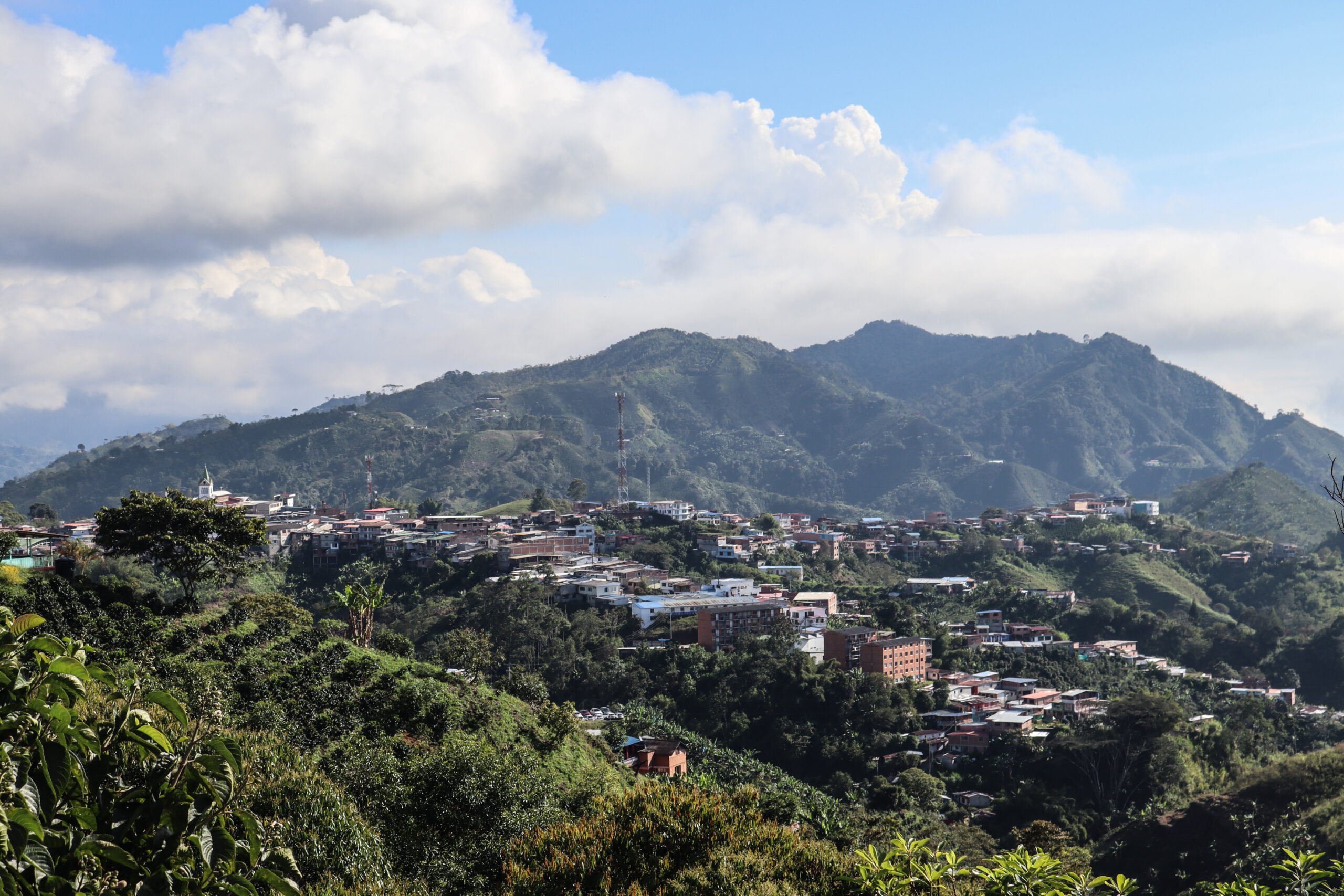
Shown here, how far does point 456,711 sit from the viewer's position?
21.6 meters

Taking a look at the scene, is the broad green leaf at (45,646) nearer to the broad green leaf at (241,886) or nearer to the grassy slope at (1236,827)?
the broad green leaf at (241,886)

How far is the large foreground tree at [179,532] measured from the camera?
2298 cm

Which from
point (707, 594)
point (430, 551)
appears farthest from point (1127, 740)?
point (430, 551)

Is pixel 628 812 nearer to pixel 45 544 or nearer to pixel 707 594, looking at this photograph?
pixel 45 544

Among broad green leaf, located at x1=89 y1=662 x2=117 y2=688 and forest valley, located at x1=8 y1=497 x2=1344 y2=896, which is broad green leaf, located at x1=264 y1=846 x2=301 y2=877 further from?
broad green leaf, located at x1=89 y1=662 x2=117 y2=688

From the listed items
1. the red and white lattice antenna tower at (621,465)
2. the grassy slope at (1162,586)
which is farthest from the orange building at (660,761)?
the grassy slope at (1162,586)

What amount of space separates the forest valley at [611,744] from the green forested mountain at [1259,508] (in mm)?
27459

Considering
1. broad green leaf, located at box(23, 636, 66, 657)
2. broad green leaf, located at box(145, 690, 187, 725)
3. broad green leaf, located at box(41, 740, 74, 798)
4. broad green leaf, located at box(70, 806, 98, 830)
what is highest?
broad green leaf, located at box(23, 636, 66, 657)

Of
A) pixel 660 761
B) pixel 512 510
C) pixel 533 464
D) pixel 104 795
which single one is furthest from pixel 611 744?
pixel 533 464

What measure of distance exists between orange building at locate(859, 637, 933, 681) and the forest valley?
216cm

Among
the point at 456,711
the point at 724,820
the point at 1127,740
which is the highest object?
the point at 724,820

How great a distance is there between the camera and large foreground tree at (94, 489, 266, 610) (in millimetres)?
22984

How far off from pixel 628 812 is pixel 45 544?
39.6m

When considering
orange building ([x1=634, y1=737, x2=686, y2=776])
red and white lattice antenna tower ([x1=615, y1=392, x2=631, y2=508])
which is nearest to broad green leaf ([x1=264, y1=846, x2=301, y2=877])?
orange building ([x1=634, y1=737, x2=686, y2=776])
